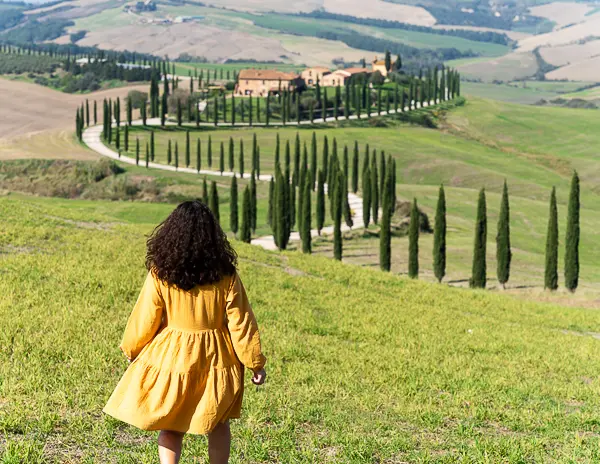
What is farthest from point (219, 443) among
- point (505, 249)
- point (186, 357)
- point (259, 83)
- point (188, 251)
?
point (259, 83)

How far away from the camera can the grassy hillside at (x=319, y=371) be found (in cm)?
1018

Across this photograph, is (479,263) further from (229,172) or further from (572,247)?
(229,172)

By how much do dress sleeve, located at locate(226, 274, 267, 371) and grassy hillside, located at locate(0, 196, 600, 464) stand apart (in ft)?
6.72

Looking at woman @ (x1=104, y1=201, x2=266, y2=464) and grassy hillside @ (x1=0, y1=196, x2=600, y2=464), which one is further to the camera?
grassy hillside @ (x1=0, y1=196, x2=600, y2=464)

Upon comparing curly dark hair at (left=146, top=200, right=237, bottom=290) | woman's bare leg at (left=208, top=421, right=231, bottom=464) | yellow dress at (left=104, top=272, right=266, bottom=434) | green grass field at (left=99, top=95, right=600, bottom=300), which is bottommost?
green grass field at (left=99, top=95, right=600, bottom=300)

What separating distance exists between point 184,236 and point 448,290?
86.7ft

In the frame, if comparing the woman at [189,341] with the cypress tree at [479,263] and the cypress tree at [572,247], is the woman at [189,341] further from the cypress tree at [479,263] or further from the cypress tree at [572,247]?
the cypress tree at [572,247]

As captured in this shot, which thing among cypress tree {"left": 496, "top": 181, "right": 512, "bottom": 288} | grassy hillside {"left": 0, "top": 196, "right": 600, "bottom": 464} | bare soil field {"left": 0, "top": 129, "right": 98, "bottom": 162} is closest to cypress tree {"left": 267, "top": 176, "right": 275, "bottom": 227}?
cypress tree {"left": 496, "top": 181, "right": 512, "bottom": 288}

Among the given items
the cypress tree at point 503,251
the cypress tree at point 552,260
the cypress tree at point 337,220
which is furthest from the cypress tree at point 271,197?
the cypress tree at point 552,260

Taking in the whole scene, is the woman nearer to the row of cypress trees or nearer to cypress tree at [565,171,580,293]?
the row of cypress trees

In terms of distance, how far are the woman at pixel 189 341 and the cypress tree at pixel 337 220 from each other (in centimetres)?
5621

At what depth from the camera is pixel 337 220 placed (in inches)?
2667

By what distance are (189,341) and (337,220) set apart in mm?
59815

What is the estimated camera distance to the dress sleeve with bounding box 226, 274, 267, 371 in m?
8.15
